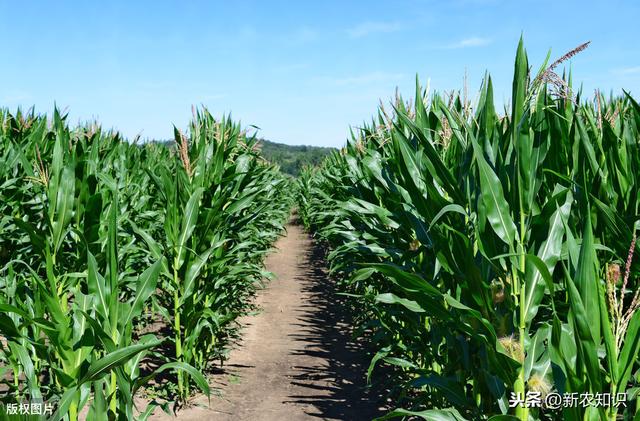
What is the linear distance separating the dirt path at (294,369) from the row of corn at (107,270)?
332 millimetres

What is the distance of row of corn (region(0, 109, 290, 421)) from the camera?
275 centimetres

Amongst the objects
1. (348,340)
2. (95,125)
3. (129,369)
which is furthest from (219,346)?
(95,125)

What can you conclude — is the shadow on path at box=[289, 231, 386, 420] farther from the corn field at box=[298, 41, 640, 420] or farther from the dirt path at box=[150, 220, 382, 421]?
the corn field at box=[298, 41, 640, 420]

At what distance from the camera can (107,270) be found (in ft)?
9.02

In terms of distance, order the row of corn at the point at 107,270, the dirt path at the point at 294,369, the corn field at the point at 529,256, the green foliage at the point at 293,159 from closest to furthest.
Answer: the corn field at the point at 529,256, the row of corn at the point at 107,270, the dirt path at the point at 294,369, the green foliage at the point at 293,159

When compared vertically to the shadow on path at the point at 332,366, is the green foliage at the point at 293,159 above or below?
above

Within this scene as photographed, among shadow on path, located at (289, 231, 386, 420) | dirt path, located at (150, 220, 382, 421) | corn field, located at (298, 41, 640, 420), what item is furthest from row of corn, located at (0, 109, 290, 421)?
corn field, located at (298, 41, 640, 420)

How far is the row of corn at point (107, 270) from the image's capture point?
275 cm

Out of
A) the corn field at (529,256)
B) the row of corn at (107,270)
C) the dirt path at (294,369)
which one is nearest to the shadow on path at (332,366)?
the dirt path at (294,369)

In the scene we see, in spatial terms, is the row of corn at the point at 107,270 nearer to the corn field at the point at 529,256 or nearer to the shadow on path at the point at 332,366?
the shadow on path at the point at 332,366

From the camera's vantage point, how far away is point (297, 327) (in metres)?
7.85

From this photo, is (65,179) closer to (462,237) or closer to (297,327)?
(462,237)

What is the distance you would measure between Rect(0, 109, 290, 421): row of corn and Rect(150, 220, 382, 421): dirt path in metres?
0.33

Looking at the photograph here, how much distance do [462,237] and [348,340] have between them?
4714 millimetres
